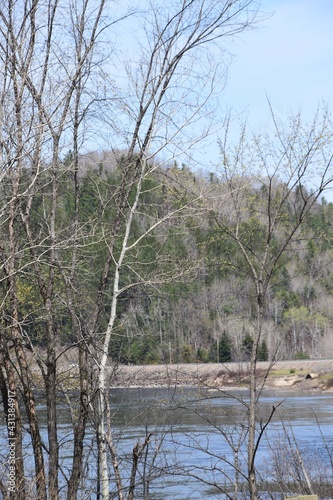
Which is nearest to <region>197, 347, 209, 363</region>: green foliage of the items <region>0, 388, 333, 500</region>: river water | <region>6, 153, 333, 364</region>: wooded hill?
<region>0, 388, 333, 500</region>: river water

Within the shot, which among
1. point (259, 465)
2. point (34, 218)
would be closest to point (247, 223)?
point (34, 218)

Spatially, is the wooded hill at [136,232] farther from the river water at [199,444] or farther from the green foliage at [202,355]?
the green foliage at [202,355]

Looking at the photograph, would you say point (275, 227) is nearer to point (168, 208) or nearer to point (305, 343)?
point (168, 208)

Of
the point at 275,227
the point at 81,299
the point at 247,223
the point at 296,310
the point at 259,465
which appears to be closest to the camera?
the point at 275,227

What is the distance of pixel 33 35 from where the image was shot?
868 centimetres

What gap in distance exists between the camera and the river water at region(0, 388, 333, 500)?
8805mm

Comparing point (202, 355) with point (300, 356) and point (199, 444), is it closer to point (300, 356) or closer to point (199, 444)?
point (300, 356)

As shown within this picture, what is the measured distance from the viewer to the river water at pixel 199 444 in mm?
8805

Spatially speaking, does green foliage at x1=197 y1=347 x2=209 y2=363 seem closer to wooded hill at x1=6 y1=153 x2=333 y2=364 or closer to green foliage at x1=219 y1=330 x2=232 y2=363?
green foliage at x1=219 y1=330 x2=232 y2=363

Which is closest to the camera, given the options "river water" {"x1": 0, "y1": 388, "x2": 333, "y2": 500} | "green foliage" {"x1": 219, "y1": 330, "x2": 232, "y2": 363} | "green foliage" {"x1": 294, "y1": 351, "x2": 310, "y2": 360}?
"river water" {"x1": 0, "y1": 388, "x2": 333, "y2": 500}

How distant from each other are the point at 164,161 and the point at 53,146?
1.36 metres

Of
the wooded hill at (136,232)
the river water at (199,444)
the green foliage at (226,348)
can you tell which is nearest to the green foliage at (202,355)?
the green foliage at (226,348)

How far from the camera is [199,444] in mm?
14125

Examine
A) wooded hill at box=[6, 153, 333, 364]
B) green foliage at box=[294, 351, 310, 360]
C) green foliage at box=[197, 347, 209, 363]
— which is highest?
wooded hill at box=[6, 153, 333, 364]
